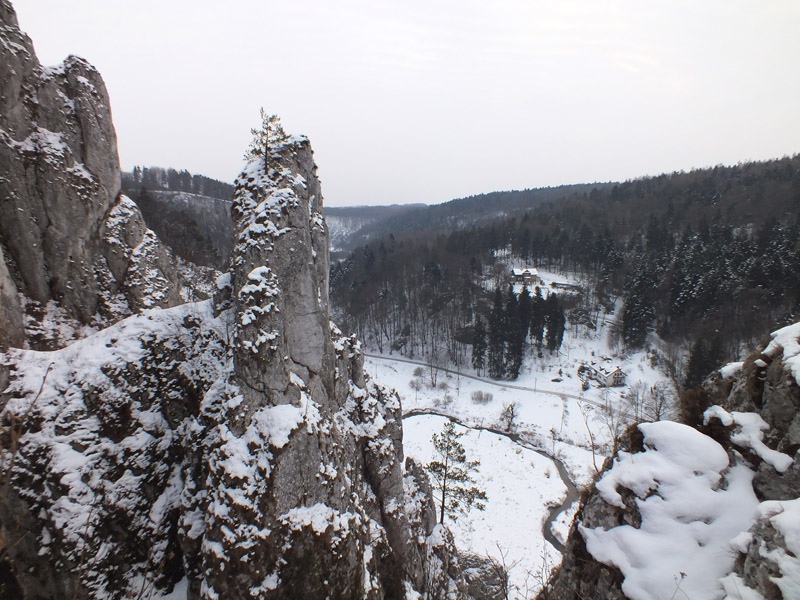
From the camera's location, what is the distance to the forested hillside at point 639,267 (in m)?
53.2

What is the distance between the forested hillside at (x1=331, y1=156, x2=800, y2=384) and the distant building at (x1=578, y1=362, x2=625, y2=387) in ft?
32.6

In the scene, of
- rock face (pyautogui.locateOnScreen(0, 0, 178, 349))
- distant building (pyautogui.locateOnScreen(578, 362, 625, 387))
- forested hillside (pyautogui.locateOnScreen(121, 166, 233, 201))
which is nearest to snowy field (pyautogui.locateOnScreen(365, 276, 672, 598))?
distant building (pyautogui.locateOnScreen(578, 362, 625, 387))

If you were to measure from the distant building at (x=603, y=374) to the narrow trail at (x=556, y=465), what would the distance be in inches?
742

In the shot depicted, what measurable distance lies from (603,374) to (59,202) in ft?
186

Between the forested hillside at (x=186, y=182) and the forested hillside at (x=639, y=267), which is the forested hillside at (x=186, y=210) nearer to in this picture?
the forested hillside at (x=186, y=182)

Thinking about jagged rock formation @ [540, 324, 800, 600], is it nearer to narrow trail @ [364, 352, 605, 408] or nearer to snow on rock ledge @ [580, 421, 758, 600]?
snow on rock ledge @ [580, 421, 758, 600]

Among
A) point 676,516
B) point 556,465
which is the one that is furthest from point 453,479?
point 676,516

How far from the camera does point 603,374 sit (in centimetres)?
5069

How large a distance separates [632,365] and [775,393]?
5410 cm

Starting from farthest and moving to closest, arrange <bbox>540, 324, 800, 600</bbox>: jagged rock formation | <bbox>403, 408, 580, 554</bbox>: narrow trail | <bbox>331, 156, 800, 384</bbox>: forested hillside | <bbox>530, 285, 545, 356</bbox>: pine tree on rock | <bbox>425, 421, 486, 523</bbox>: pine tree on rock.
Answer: <bbox>530, 285, 545, 356</bbox>: pine tree on rock, <bbox>331, 156, 800, 384</bbox>: forested hillside, <bbox>403, 408, 580, 554</bbox>: narrow trail, <bbox>425, 421, 486, 523</bbox>: pine tree on rock, <bbox>540, 324, 800, 600</bbox>: jagged rock formation

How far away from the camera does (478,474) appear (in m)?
31.0

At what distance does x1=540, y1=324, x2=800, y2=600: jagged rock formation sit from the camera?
5.47 m

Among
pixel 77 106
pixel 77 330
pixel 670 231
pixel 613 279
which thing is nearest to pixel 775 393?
pixel 77 330

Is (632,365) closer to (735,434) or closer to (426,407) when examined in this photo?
(426,407)
